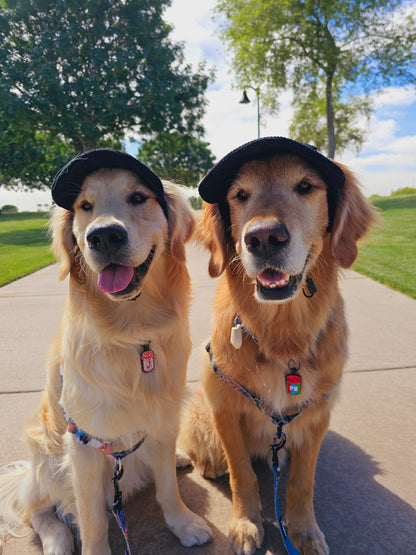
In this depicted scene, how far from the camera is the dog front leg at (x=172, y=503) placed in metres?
1.96

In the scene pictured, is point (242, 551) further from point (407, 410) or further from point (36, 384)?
point (36, 384)

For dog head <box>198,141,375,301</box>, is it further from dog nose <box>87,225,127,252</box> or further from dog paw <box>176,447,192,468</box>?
dog paw <box>176,447,192,468</box>

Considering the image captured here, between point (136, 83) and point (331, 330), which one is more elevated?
point (136, 83)

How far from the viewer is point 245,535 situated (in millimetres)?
1915

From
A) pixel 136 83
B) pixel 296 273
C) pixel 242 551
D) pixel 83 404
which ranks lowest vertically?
pixel 242 551

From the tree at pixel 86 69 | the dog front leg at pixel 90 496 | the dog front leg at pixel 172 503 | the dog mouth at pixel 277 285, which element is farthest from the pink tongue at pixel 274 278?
the tree at pixel 86 69

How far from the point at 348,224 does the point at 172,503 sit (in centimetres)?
183

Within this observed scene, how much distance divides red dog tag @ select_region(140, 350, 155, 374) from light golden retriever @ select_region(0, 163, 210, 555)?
15mm

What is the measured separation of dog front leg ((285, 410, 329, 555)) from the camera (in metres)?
1.94

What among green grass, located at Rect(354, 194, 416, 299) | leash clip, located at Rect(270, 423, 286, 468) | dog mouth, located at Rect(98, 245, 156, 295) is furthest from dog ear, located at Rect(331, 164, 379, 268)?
green grass, located at Rect(354, 194, 416, 299)

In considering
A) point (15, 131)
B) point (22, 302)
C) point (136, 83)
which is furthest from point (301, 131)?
point (22, 302)

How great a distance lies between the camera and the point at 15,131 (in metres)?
19.2

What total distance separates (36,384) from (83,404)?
6.32 ft

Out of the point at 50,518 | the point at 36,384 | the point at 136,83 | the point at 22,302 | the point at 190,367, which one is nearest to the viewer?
the point at 50,518
